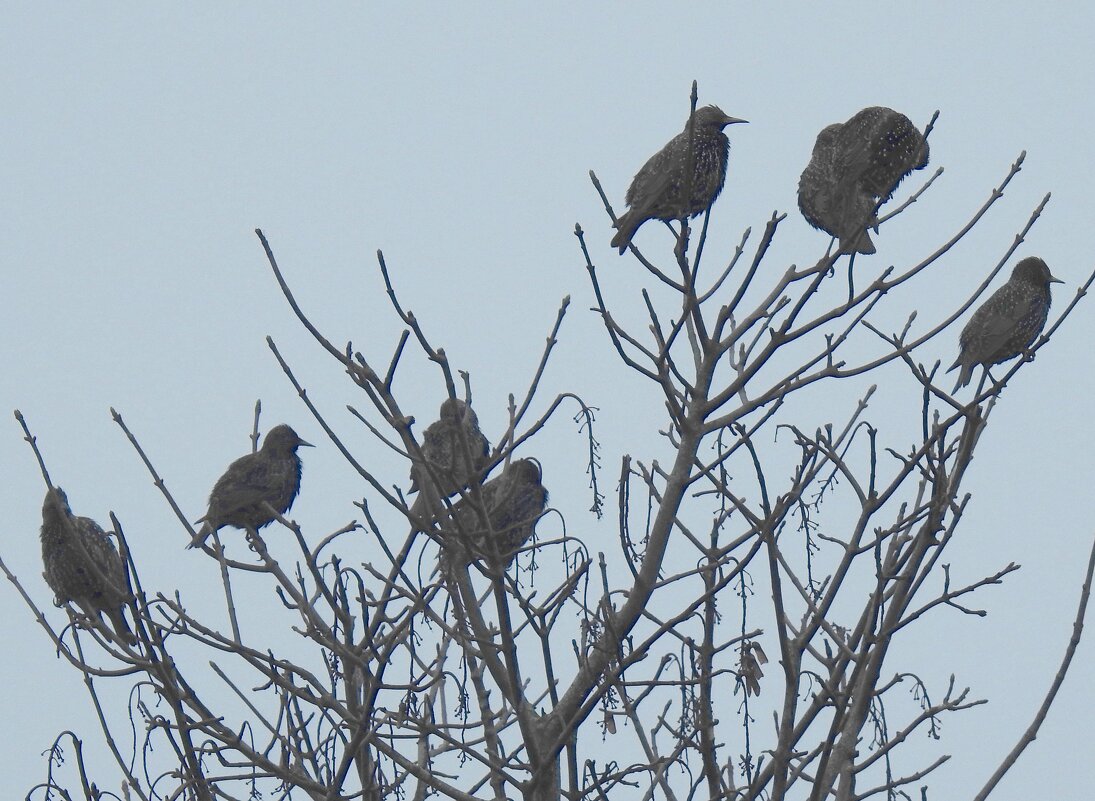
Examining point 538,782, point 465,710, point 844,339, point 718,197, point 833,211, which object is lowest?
point 538,782

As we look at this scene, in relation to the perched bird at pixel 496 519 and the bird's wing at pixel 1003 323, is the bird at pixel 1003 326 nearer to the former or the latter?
the bird's wing at pixel 1003 323

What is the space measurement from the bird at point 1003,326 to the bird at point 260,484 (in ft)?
15.0

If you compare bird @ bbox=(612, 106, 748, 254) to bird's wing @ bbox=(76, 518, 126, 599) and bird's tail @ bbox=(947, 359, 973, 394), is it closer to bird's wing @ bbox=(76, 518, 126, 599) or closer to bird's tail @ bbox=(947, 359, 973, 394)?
bird's tail @ bbox=(947, 359, 973, 394)

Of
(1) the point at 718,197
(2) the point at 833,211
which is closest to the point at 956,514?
(2) the point at 833,211

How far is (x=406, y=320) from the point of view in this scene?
11.0ft

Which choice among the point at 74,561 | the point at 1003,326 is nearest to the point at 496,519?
the point at 74,561

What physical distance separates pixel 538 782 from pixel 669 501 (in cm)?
Answer: 90

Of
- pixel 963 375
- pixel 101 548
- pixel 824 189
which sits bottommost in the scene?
pixel 101 548

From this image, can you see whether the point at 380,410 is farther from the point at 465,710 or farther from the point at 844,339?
the point at 844,339

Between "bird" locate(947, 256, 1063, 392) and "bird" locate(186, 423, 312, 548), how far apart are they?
4.56 meters

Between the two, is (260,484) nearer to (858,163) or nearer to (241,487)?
(241,487)

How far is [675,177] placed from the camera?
25.3 ft

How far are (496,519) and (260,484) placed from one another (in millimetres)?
3315

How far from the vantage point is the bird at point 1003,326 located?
331 inches
